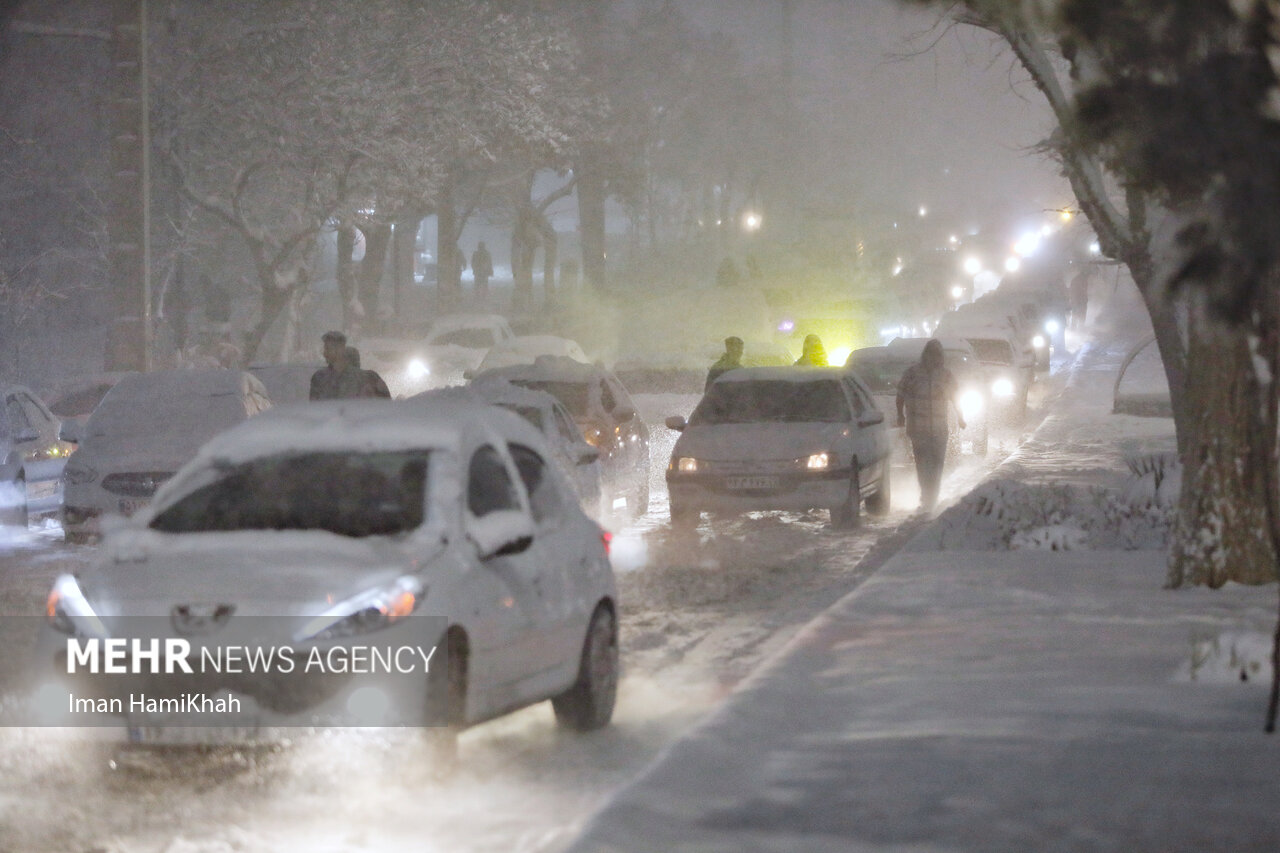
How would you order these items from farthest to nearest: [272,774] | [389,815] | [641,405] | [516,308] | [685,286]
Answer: [685,286] < [516,308] < [641,405] < [272,774] < [389,815]

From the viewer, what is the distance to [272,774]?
7.55m

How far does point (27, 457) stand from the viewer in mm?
17547

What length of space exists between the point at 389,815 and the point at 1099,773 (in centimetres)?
247

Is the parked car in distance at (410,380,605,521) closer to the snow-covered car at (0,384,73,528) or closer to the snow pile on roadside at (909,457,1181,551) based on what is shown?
the snow pile on roadside at (909,457,1181,551)

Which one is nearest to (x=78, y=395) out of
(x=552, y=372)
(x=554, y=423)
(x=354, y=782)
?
(x=552, y=372)

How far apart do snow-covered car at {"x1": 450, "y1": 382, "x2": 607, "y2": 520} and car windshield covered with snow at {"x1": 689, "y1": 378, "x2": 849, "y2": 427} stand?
188 centimetres

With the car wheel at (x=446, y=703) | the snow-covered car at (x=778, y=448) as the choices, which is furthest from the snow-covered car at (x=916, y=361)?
the car wheel at (x=446, y=703)

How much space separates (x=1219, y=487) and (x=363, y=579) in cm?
567

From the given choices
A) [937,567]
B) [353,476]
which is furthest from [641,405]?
[353,476]

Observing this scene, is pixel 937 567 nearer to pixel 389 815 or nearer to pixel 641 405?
pixel 389 815

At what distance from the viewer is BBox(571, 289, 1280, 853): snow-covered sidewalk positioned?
5883 mm

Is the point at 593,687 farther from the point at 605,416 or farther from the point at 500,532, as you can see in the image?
the point at 605,416

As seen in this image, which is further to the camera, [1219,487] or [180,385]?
[180,385]

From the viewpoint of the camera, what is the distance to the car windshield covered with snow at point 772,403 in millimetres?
18203
